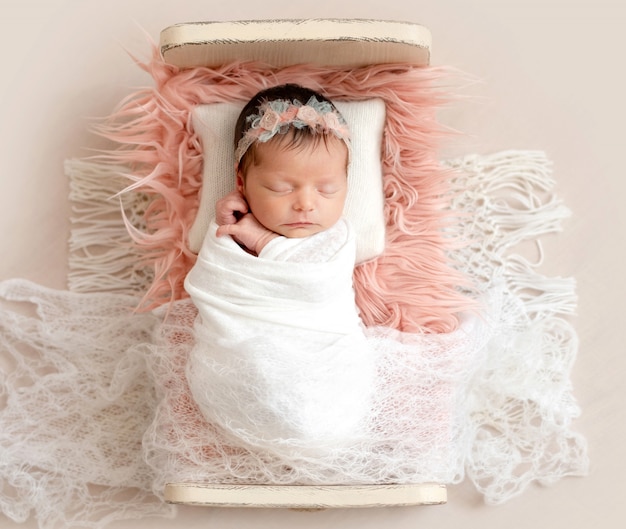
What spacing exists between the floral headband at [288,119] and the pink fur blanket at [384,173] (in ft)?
0.53

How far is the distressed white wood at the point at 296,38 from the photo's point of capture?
4.75ft

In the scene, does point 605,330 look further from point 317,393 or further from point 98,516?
point 98,516

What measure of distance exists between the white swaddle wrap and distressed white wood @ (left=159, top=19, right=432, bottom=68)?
37 cm

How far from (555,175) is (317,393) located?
79cm

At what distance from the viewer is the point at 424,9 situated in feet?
5.92

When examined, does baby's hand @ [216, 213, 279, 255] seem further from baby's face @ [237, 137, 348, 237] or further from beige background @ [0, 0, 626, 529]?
beige background @ [0, 0, 626, 529]

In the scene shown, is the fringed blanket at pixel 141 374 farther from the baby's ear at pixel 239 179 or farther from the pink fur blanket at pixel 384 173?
the baby's ear at pixel 239 179

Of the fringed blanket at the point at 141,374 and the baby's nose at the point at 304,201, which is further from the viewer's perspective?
the fringed blanket at the point at 141,374

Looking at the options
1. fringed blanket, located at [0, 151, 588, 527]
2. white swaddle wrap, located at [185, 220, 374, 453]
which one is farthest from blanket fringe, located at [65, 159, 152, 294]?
white swaddle wrap, located at [185, 220, 374, 453]

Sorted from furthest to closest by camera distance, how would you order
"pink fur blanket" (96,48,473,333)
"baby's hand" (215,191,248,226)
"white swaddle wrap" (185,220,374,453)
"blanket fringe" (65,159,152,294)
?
"blanket fringe" (65,159,152,294), "pink fur blanket" (96,48,473,333), "baby's hand" (215,191,248,226), "white swaddle wrap" (185,220,374,453)

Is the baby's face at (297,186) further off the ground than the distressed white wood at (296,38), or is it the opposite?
the distressed white wood at (296,38)

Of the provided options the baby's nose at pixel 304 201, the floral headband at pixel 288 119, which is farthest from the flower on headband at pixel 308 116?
the baby's nose at pixel 304 201

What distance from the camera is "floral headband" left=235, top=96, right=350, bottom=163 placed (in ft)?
4.70

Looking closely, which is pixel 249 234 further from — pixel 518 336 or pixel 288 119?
pixel 518 336
